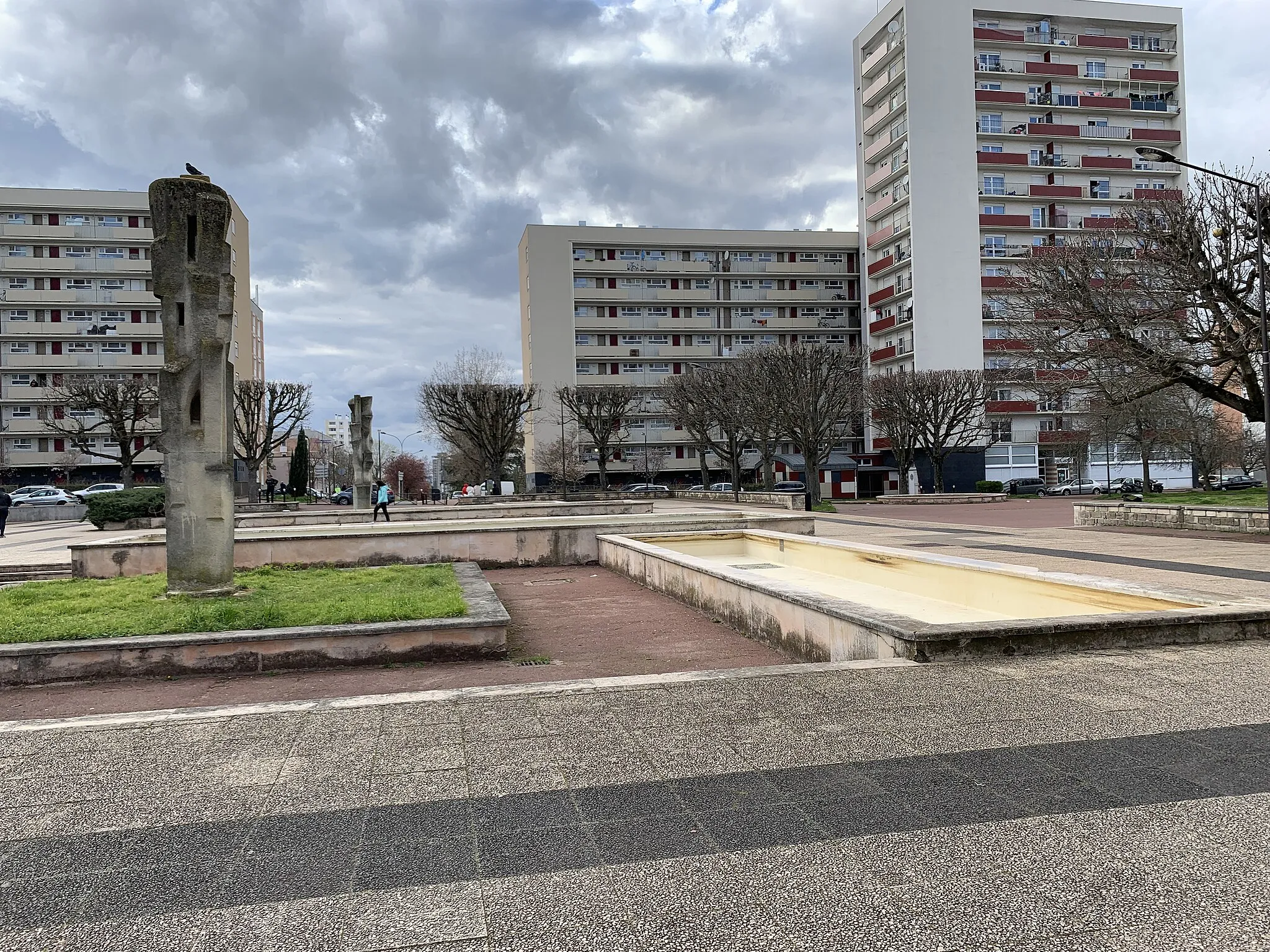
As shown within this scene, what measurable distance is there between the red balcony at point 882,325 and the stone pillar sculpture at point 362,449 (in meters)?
43.1

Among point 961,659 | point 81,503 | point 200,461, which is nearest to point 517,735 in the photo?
point 961,659

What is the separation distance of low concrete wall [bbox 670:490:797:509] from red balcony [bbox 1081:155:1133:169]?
1526 inches

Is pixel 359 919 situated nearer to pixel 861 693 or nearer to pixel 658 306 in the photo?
pixel 861 693

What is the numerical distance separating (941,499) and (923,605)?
121ft

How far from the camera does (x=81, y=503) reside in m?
43.4

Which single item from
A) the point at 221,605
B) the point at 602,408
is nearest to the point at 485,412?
the point at 602,408

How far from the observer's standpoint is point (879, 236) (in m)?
67.1

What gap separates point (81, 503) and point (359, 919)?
48.6 m

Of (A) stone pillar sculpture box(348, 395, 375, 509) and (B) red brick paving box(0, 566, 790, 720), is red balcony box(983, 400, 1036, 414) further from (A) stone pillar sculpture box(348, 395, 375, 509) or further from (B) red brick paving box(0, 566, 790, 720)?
(B) red brick paving box(0, 566, 790, 720)

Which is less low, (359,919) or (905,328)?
(905,328)

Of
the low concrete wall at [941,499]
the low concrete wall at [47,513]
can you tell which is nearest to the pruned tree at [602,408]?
the low concrete wall at [941,499]

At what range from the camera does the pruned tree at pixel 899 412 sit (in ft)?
156

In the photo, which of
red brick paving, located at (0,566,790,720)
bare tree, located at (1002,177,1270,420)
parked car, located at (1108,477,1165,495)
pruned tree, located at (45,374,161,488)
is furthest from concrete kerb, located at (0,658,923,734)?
parked car, located at (1108,477,1165,495)

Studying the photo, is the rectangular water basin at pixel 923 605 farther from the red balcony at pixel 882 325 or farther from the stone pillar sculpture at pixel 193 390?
the red balcony at pixel 882 325
